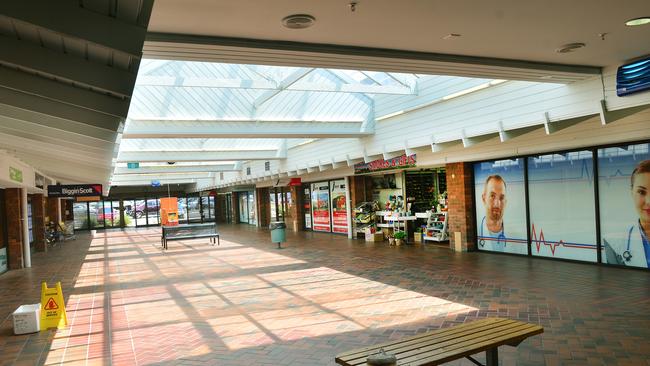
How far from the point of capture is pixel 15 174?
1084cm

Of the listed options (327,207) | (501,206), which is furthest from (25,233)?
(501,206)

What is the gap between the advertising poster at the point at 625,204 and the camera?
855 centimetres

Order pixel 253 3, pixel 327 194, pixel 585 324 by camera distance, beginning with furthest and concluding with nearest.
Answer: pixel 327 194
pixel 585 324
pixel 253 3

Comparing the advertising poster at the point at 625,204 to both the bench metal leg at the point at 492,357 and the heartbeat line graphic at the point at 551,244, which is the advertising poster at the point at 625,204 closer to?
the heartbeat line graphic at the point at 551,244

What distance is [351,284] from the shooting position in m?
8.87

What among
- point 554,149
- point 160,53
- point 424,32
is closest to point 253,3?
point 160,53

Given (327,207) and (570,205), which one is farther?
(327,207)

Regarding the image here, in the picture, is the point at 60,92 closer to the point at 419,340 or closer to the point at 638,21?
the point at 419,340

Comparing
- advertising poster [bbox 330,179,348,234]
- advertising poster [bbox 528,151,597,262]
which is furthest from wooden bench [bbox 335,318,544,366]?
advertising poster [bbox 330,179,348,234]

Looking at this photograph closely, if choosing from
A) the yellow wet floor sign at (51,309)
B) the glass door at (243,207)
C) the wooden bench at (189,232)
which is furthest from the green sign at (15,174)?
the glass door at (243,207)

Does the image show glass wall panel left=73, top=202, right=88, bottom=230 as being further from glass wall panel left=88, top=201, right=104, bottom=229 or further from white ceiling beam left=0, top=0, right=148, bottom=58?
white ceiling beam left=0, top=0, right=148, bottom=58

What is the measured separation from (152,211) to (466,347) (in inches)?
1489

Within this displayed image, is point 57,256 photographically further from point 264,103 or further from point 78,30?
point 78,30

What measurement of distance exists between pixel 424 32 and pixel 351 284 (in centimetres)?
523
